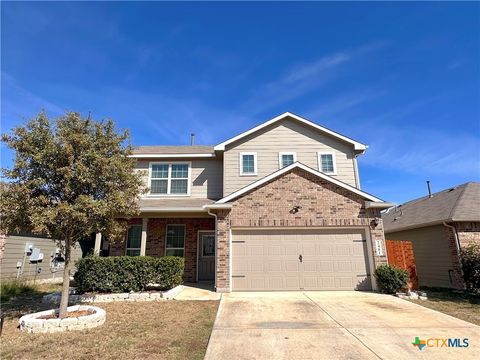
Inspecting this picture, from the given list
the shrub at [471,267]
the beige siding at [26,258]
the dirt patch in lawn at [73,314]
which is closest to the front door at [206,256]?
the beige siding at [26,258]

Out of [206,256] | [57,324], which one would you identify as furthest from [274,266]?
[57,324]

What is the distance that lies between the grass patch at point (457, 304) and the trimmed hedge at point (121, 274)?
854 centimetres

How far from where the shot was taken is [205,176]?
15047 millimetres

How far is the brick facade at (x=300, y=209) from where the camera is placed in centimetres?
1161

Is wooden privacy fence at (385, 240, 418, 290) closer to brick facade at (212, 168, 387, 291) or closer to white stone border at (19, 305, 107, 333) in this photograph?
brick facade at (212, 168, 387, 291)

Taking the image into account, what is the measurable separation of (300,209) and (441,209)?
767 cm

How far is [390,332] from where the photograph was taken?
240 inches

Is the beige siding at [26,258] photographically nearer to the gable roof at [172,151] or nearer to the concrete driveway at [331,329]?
the gable roof at [172,151]

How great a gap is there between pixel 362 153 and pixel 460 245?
18.6ft

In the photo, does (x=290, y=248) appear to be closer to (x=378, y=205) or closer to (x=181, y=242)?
(x=378, y=205)

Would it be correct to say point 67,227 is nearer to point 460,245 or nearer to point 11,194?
point 11,194

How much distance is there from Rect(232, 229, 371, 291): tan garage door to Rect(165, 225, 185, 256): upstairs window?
11.5 feet

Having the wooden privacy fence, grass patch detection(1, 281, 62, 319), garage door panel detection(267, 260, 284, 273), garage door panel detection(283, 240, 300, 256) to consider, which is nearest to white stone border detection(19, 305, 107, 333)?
grass patch detection(1, 281, 62, 319)

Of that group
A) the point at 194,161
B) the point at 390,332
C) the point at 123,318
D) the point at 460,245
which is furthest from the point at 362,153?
the point at 123,318
